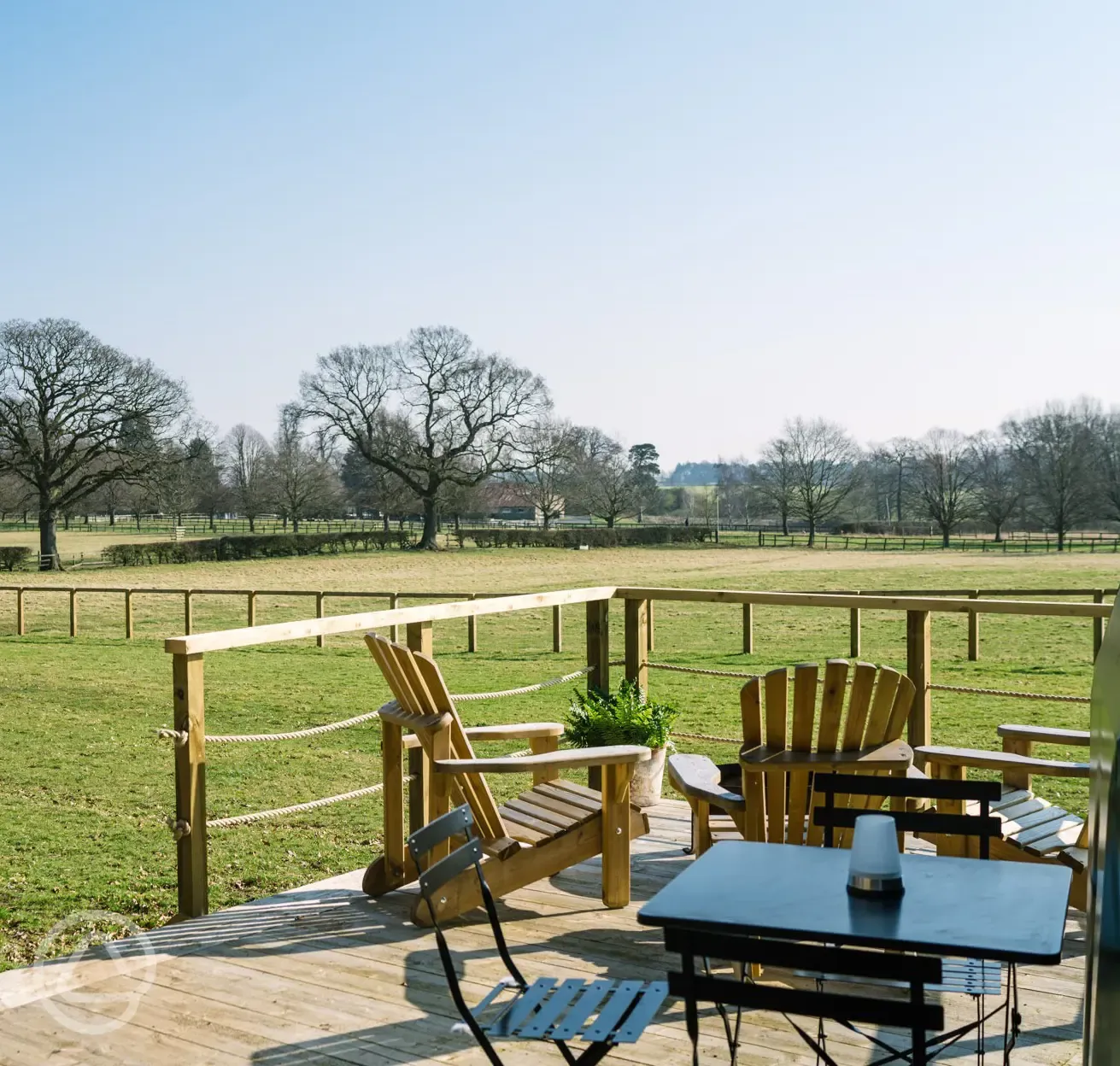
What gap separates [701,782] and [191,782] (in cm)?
183

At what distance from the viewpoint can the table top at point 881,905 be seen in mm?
2340

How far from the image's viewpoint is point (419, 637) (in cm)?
507

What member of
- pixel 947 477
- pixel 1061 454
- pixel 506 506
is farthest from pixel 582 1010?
pixel 506 506

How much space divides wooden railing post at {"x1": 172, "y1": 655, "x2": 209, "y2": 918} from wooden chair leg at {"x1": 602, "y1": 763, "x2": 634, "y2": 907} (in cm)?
147

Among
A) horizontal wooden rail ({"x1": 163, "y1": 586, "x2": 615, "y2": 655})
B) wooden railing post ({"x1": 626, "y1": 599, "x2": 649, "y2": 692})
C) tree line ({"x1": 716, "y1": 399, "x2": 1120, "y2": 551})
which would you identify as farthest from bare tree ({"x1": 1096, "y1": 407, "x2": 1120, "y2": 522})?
horizontal wooden rail ({"x1": 163, "y1": 586, "x2": 615, "y2": 655})

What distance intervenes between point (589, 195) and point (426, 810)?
14.2 metres

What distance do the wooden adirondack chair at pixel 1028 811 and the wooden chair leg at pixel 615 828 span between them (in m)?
1.11

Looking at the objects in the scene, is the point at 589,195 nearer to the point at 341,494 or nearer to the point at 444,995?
the point at 444,995

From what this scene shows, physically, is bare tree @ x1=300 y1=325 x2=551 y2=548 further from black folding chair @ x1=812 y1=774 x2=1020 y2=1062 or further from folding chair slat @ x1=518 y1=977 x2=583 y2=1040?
folding chair slat @ x1=518 y1=977 x2=583 y2=1040

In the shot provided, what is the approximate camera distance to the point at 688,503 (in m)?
70.9

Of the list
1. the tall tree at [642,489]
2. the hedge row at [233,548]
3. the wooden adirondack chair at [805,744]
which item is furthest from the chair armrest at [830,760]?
the tall tree at [642,489]

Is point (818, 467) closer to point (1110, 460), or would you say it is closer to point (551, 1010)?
point (1110, 460)

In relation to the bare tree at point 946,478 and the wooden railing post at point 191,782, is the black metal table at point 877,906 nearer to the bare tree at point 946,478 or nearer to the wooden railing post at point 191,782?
the wooden railing post at point 191,782

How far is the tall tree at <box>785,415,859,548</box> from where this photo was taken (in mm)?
53875
